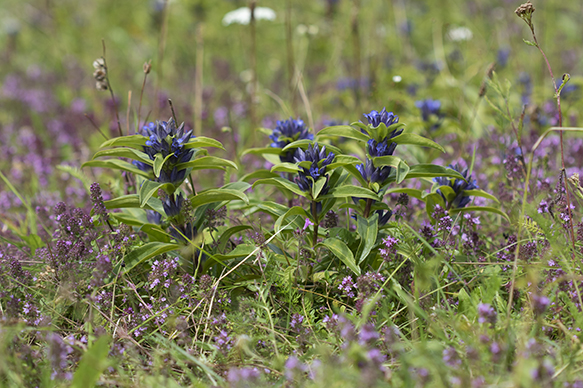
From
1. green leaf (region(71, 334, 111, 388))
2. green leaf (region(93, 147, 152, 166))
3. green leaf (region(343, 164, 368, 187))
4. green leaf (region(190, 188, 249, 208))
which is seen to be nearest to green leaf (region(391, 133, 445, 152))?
green leaf (region(343, 164, 368, 187))

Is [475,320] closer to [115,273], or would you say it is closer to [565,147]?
[115,273]

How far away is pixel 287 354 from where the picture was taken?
2.00 m

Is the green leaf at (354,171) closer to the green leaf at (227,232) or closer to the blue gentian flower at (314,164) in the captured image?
the blue gentian flower at (314,164)

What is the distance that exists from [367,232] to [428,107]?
208 cm

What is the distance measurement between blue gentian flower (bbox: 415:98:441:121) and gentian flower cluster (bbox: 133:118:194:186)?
2.31 metres

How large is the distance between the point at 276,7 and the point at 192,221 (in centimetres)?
688

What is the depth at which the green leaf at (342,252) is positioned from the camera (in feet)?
6.71

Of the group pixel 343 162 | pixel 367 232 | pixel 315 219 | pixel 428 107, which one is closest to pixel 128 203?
pixel 315 219

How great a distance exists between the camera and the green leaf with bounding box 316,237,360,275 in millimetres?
2046

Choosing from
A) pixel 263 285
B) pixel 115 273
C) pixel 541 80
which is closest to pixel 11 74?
pixel 115 273

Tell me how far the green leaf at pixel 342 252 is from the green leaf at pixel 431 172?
46 cm

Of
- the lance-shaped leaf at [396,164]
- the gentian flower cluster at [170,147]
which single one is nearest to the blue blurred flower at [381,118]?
the lance-shaped leaf at [396,164]

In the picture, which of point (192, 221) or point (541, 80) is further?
point (541, 80)

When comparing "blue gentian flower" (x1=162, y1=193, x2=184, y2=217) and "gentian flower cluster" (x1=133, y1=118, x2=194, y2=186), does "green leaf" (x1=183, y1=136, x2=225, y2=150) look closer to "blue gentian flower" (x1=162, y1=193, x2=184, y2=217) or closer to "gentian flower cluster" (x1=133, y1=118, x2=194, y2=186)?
"gentian flower cluster" (x1=133, y1=118, x2=194, y2=186)
